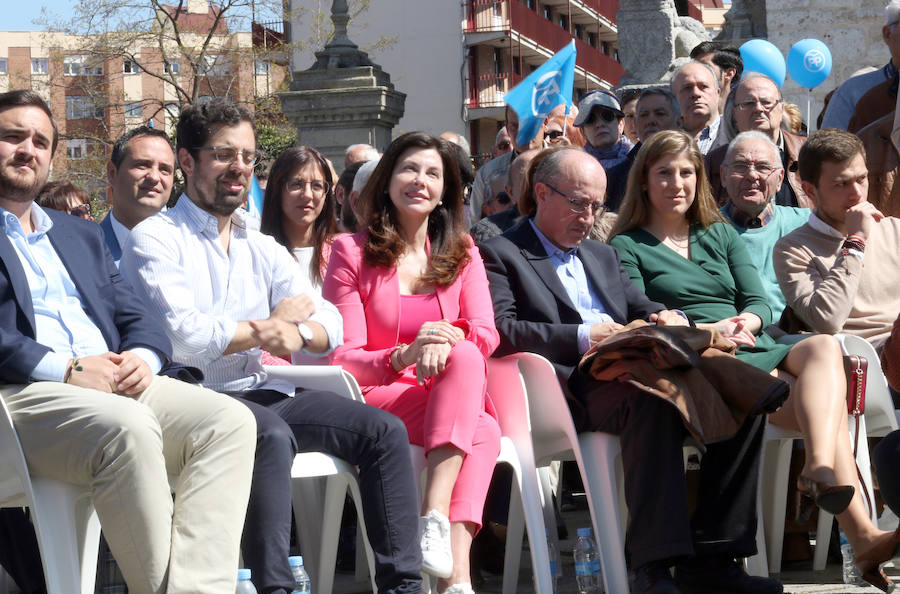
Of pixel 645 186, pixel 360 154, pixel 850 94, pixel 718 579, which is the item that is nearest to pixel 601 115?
pixel 850 94

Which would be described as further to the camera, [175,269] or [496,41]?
[496,41]

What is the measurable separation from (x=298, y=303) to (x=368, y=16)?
128 feet

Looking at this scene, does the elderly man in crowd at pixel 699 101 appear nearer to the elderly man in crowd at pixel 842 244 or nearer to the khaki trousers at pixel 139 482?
the elderly man in crowd at pixel 842 244

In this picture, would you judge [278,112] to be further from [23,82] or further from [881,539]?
[881,539]

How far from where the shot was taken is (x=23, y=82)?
30.0 m

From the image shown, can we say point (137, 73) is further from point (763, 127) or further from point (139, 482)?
point (139, 482)

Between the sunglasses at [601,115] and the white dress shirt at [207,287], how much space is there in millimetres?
3371

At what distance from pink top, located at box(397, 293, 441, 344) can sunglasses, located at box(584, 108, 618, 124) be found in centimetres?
304

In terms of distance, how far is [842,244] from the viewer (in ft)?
18.8

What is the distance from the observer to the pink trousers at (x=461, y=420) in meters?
4.62

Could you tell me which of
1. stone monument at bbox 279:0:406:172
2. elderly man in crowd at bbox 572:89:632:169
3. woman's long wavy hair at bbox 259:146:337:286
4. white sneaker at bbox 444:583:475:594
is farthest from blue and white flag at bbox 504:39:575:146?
stone monument at bbox 279:0:406:172

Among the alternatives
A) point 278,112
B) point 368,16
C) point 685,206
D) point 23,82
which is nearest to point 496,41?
point 368,16

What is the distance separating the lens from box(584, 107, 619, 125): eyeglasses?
7.93 metres

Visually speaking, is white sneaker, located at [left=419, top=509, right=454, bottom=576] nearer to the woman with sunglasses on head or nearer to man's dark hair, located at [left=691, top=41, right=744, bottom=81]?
the woman with sunglasses on head
